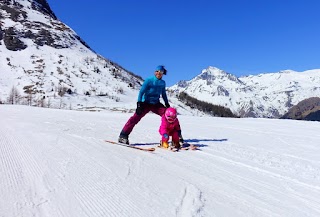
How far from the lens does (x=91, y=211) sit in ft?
10.8

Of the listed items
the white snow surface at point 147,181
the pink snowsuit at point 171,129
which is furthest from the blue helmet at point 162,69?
the white snow surface at point 147,181

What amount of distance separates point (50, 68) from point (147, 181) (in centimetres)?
9535

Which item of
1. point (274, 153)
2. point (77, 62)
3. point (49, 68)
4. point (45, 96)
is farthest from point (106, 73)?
point (274, 153)

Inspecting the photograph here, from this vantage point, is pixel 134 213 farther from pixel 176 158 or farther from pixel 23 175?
pixel 176 158

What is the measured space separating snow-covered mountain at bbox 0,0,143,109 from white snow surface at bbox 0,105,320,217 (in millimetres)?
68572

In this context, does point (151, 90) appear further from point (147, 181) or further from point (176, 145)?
point (147, 181)

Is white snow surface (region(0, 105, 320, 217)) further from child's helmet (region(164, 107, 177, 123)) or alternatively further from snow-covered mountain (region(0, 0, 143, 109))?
snow-covered mountain (region(0, 0, 143, 109))

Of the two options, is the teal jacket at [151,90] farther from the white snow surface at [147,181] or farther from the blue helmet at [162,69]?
the white snow surface at [147,181]

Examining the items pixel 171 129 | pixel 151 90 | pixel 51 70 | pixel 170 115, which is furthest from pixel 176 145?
pixel 51 70

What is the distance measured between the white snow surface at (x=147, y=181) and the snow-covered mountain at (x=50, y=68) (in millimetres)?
68572

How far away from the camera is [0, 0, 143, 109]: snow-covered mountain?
80.7 metres

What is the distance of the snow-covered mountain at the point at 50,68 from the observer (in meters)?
80.7

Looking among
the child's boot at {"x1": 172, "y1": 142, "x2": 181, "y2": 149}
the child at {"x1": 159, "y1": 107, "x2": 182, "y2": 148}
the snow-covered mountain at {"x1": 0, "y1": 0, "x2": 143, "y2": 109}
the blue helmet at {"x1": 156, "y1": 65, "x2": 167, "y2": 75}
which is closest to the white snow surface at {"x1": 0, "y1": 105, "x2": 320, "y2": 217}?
the child's boot at {"x1": 172, "y1": 142, "x2": 181, "y2": 149}

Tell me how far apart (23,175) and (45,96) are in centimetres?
7693
